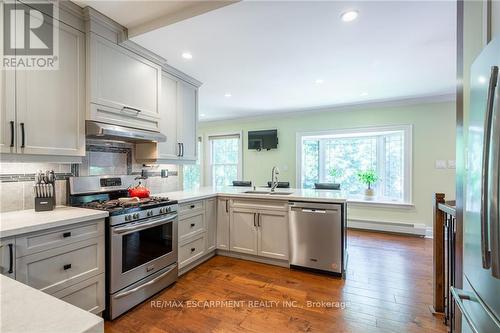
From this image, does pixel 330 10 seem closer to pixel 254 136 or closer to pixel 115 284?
pixel 115 284

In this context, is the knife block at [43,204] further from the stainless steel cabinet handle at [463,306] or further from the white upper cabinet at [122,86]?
the stainless steel cabinet handle at [463,306]

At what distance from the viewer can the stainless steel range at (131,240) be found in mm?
1862

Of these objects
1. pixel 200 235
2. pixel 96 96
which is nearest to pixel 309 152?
pixel 200 235

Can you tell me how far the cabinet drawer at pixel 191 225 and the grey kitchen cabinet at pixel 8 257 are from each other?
4.53 feet

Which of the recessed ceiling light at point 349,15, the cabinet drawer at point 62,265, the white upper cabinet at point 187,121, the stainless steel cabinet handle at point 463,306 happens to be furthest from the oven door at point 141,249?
the recessed ceiling light at point 349,15

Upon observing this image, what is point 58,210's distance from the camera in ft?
6.19

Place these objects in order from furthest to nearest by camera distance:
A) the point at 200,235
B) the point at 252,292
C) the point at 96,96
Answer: the point at 200,235
the point at 252,292
the point at 96,96

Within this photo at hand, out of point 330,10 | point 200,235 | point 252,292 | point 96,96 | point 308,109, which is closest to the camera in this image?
point 330,10

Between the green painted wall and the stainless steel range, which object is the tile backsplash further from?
the green painted wall

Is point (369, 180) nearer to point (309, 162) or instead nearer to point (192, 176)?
point (309, 162)

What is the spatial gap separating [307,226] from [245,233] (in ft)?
2.69

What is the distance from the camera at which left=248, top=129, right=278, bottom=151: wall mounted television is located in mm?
5348

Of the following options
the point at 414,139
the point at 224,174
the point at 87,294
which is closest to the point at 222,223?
the point at 87,294

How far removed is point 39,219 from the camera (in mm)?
1565
